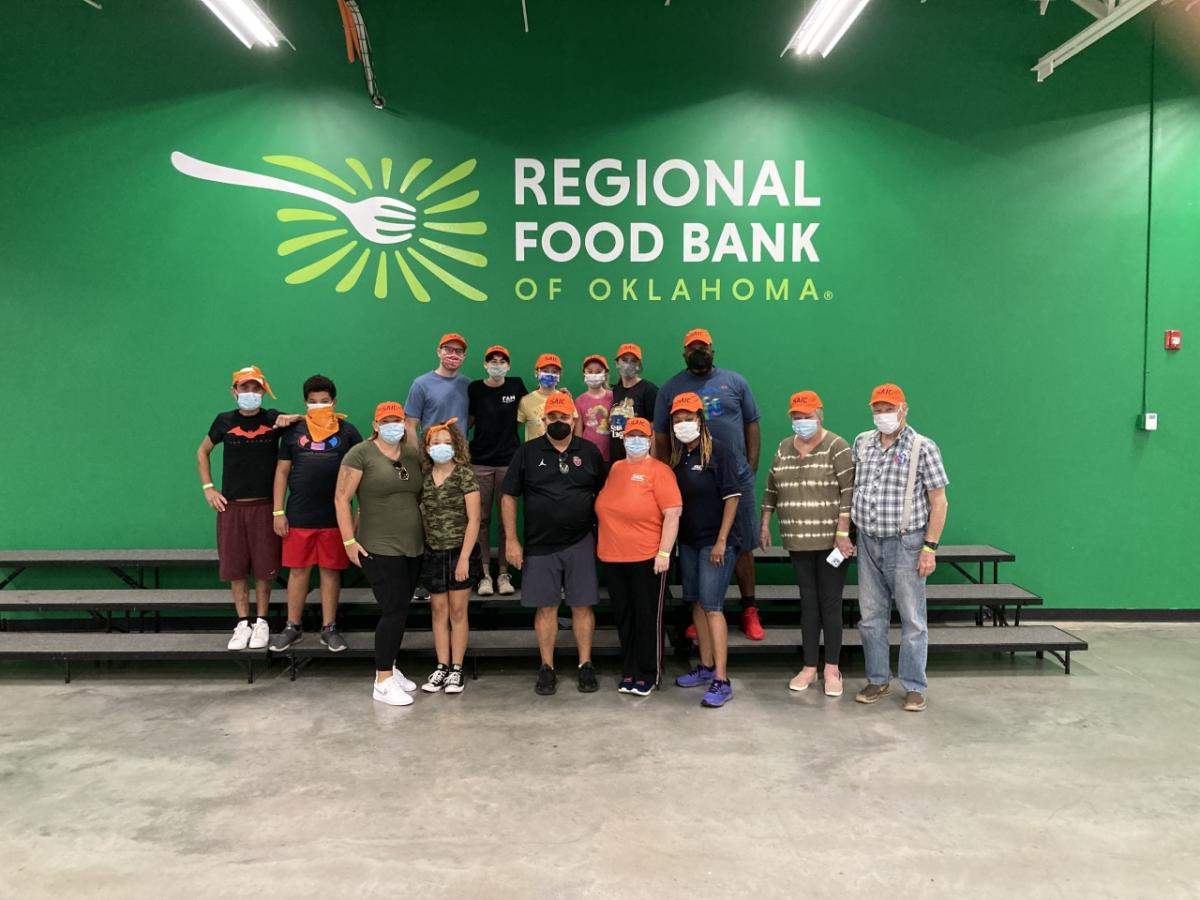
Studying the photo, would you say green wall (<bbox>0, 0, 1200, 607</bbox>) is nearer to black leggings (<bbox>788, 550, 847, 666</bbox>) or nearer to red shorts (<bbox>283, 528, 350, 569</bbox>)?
red shorts (<bbox>283, 528, 350, 569</bbox>)

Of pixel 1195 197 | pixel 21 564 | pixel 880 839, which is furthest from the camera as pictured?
pixel 1195 197

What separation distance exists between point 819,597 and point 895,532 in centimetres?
57

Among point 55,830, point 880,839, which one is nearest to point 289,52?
point 55,830

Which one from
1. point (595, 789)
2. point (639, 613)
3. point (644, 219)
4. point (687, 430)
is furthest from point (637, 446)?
point (644, 219)

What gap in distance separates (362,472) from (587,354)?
6.38ft

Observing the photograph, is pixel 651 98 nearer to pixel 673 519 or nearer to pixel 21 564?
pixel 673 519

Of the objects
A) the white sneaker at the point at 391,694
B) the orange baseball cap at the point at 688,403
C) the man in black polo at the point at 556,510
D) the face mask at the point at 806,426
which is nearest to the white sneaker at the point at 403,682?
the white sneaker at the point at 391,694

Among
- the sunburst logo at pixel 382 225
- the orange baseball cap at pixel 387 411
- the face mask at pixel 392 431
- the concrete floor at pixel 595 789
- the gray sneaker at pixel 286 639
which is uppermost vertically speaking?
the sunburst logo at pixel 382 225

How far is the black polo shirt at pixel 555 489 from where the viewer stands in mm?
3973

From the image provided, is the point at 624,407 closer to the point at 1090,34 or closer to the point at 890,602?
the point at 890,602

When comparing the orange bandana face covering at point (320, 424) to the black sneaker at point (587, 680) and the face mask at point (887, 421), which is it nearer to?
the black sneaker at point (587, 680)

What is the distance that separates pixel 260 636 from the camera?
4387 millimetres

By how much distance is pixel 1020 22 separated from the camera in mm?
5266

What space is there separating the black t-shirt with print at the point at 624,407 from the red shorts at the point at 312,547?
1.65 meters
